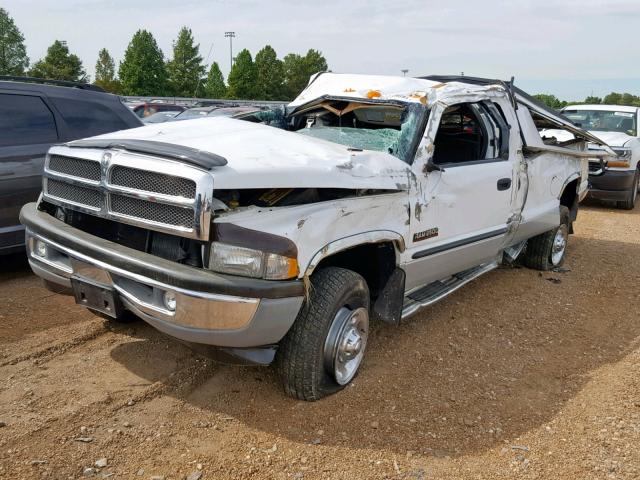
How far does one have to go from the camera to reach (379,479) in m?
2.74

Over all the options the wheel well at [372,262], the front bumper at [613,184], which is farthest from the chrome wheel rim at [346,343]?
the front bumper at [613,184]

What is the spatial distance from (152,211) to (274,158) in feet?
2.29

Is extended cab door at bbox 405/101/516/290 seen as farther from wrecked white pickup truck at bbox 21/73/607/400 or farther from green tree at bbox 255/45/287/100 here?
green tree at bbox 255/45/287/100

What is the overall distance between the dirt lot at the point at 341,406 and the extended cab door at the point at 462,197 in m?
0.63

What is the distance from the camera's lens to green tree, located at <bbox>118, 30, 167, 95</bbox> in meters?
62.7

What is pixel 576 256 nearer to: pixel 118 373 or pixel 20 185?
pixel 118 373

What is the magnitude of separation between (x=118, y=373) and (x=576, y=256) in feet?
18.4

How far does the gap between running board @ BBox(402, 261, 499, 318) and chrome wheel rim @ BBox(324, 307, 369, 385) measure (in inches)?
17.3

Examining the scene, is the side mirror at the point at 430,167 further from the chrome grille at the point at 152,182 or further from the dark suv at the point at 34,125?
the dark suv at the point at 34,125

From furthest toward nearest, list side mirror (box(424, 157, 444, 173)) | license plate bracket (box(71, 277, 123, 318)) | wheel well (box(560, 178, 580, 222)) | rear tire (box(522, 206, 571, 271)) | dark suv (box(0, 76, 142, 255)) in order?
1. wheel well (box(560, 178, 580, 222))
2. rear tire (box(522, 206, 571, 271))
3. dark suv (box(0, 76, 142, 255))
4. side mirror (box(424, 157, 444, 173))
5. license plate bracket (box(71, 277, 123, 318))

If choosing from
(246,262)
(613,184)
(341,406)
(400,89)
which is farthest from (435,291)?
(613,184)

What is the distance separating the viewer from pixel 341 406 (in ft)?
10.9

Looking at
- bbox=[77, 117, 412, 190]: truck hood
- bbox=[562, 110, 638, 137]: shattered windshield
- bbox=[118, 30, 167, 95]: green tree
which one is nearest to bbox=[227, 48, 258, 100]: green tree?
bbox=[118, 30, 167, 95]: green tree

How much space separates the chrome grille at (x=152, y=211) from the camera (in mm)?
2804
